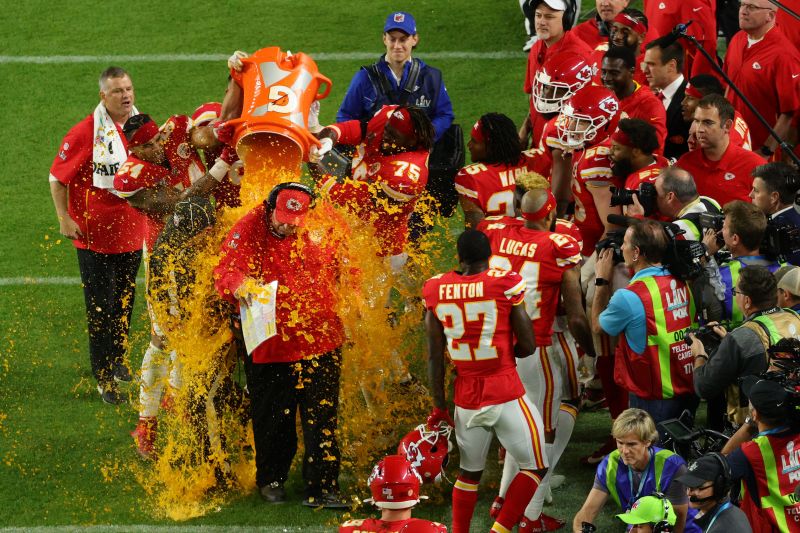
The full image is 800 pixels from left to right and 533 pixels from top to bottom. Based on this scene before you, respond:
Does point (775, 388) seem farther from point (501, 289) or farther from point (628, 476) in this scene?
point (501, 289)

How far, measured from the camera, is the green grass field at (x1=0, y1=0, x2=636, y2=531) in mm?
6203

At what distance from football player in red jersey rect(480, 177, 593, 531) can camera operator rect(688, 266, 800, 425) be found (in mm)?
781

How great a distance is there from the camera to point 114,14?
1216cm

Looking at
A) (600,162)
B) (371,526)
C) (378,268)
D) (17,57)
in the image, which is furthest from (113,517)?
(17,57)

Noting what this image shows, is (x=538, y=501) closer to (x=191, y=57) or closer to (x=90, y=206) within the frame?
(x=90, y=206)

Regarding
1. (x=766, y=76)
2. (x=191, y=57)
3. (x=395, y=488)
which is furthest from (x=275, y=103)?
(x=191, y=57)

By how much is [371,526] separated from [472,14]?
28.1 ft

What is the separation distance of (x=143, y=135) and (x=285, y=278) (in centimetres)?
130

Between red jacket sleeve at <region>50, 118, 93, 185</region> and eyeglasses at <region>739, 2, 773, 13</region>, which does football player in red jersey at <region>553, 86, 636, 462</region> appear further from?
red jacket sleeve at <region>50, 118, 93, 185</region>

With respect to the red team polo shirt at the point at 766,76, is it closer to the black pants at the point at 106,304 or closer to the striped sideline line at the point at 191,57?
the striped sideline line at the point at 191,57

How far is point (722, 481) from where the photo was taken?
456cm

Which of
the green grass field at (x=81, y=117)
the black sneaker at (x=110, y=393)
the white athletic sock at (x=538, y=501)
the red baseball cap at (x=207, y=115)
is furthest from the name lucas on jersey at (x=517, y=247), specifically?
the black sneaker at (x=110, y=393)

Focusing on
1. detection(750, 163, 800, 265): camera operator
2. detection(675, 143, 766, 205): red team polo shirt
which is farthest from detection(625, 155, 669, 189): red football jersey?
detection(750, 163, 800, 265): camera operator

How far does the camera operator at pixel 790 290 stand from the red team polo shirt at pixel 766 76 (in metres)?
2.61
